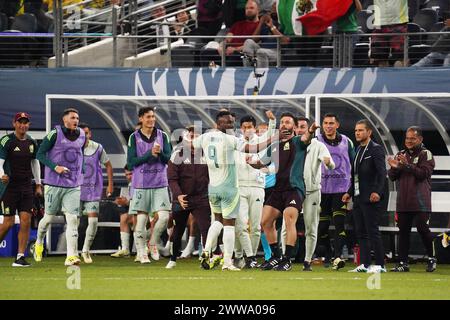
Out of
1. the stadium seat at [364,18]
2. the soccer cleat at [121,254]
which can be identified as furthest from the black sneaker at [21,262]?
the stadium seat at [364,18]

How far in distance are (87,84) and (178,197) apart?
16.0 ft

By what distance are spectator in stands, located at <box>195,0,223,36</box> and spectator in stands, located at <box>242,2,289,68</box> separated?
125 cm

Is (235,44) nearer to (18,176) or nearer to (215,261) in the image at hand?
(18,176)

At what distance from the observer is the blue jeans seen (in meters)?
20.5

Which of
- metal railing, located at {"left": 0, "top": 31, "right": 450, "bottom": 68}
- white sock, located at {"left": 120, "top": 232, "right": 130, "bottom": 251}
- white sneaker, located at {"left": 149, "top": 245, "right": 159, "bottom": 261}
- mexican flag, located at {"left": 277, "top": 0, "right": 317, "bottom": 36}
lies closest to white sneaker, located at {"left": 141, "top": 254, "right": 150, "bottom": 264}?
white sneaker, located at {"left": 149, "top": 245, "right": 159, "bottom": 261}

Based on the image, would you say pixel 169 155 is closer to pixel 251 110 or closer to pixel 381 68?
pixel 251 110

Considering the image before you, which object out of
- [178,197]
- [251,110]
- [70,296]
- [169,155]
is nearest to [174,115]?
[251,110]

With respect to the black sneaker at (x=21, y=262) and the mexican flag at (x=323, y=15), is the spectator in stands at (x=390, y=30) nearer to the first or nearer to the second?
the mexican flag at (x=323, y=15)

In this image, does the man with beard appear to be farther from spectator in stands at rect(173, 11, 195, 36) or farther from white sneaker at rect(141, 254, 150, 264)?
spectator in stands at rect(173, 11, 195, 36)

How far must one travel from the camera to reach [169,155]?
17625 millimetres

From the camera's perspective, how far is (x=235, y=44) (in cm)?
2173

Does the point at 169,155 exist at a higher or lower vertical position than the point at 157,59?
lower

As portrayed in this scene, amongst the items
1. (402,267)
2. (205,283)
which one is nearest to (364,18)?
(402,267)

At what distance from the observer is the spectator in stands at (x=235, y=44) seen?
2153cm
